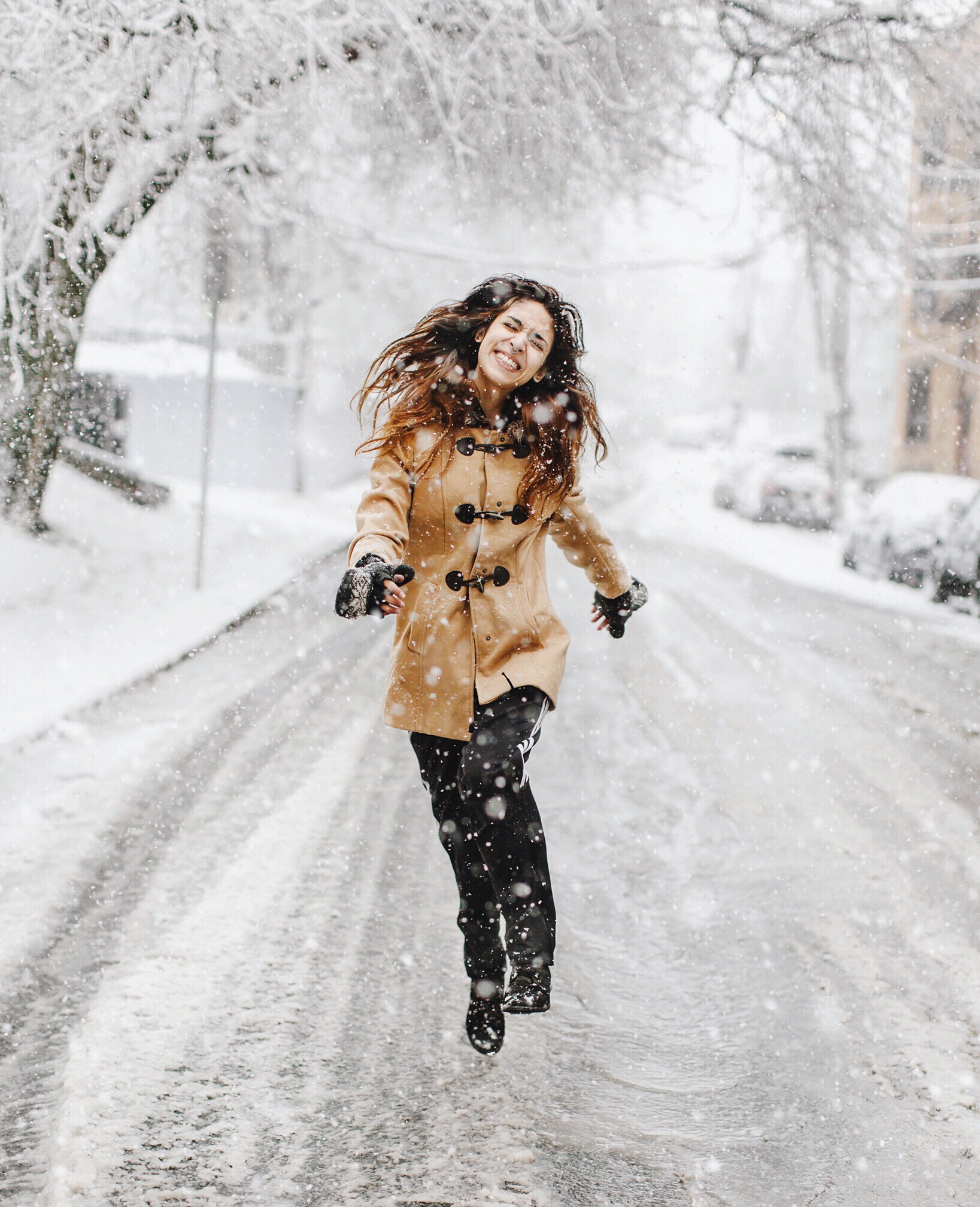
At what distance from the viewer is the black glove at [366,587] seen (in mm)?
2387

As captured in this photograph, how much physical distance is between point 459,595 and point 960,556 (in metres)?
11.9

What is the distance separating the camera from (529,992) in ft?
9.01

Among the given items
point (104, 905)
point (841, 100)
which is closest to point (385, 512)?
point (104, 905)

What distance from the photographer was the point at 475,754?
2.76 meters

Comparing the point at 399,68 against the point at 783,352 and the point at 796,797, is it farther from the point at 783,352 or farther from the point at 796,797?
the point at 783,352

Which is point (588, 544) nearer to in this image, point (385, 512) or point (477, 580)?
point (477, 580)

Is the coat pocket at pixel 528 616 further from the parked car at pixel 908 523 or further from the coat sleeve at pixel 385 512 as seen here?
the parked car at pixel 908 523

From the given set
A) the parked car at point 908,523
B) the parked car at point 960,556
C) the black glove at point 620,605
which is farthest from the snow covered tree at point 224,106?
the parked car at point 908,523

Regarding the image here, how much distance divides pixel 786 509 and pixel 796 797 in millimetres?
19770

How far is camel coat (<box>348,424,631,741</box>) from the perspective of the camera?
2.81 metres

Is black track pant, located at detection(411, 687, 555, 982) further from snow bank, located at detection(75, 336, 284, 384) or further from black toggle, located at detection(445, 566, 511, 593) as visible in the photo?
snow bank, located at detection(75, 336, 284, 384)

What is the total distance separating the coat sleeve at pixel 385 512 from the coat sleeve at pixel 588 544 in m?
0.48

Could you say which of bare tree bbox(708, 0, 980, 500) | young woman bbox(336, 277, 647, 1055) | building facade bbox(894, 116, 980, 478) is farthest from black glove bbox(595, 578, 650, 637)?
building facade bbox(894, 116, 980, 478)

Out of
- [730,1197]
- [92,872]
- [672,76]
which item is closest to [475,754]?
[730,1197]
